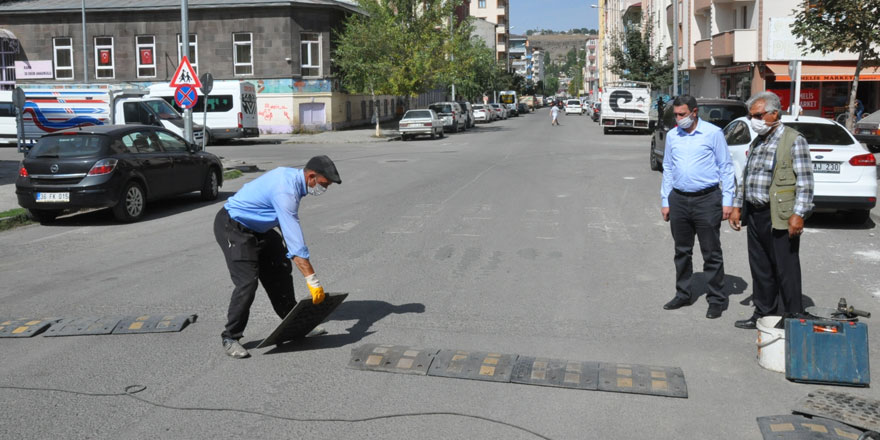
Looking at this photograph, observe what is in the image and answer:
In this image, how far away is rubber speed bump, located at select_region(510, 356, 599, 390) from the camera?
541cm

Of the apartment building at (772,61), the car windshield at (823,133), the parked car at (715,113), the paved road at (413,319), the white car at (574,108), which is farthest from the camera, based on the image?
the white car at (574,108)

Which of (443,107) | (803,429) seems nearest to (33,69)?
(443,107)

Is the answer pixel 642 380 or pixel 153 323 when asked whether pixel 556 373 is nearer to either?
pixel 642 380

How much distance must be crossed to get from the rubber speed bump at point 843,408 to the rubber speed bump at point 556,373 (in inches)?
48.6

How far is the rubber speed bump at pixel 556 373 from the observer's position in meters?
5.41

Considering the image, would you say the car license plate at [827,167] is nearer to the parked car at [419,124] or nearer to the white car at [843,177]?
the white car at [843,177]

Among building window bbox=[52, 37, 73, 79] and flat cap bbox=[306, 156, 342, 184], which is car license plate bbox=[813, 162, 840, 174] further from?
building window bbox=[52, 37, 73, 79]

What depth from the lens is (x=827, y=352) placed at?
541cm

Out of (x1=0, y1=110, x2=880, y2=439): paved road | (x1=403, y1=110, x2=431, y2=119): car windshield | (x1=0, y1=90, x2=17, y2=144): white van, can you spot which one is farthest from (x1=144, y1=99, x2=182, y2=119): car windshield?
(x1=0, y1=110, x2=880, y2=439): paved road

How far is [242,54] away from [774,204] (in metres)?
43.0

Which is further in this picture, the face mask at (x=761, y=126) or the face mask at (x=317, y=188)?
the face mask at (x=761, y=126)

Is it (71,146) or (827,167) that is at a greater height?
(71,146)

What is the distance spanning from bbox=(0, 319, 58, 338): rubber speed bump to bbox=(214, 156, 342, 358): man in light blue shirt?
1.74 m

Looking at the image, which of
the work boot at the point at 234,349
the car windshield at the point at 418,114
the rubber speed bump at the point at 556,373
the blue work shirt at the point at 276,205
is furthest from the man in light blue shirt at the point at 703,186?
the car windshield at the point at 418,114
